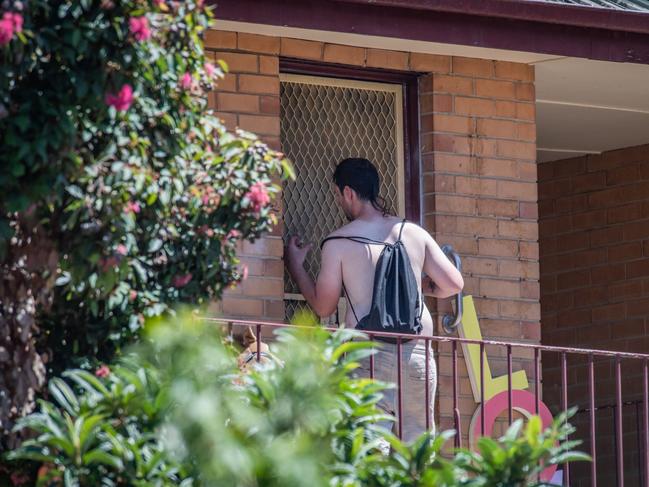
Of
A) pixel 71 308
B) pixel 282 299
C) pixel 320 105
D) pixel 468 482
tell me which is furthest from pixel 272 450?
Answer: pixel 320 105

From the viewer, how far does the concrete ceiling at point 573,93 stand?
8.45m

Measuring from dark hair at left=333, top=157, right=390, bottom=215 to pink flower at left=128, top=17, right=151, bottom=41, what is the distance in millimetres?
2503

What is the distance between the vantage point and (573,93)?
31.4 feet

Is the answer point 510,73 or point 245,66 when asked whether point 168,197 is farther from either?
point 510,73

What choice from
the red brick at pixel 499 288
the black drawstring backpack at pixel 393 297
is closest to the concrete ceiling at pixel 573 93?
the red brick at pixel 499 288

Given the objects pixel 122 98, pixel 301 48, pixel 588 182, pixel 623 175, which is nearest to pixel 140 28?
pixel 122 98

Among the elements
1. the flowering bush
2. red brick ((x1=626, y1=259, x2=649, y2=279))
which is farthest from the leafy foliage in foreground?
red brick ((x1=626, y1=259, x2=649, y2=279))

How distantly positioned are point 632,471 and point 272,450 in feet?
20.9

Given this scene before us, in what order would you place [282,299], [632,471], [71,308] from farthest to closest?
[632,471] < [282,299] < [71,308]

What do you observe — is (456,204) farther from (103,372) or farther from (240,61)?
(103,372)

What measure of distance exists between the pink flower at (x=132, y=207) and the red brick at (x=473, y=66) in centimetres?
368

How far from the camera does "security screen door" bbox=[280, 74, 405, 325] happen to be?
853 centimetres

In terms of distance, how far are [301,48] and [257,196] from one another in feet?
9.15

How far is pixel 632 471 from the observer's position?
10.9m
